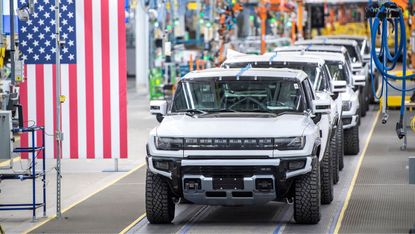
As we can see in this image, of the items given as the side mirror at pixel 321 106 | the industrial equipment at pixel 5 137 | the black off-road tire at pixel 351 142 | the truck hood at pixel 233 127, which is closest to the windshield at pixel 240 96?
the side mirror at pixel 321 106

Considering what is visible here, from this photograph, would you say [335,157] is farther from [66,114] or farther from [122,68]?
[66,114]

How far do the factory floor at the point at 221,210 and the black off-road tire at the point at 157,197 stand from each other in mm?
151

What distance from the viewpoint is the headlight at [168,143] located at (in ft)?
41.5

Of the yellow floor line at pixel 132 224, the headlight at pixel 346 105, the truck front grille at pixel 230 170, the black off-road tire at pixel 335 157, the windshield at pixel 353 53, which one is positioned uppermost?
the windshield at pixel 353 53

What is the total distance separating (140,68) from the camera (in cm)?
3912

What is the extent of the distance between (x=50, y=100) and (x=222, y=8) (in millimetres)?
16048

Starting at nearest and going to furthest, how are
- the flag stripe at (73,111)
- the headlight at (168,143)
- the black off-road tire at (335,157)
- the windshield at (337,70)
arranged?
the headlight at (168,143)
the black off-road tire at (335,157)
the flag stripe at (73,111)
the windshield at (337,70)

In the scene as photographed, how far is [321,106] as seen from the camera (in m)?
13.6

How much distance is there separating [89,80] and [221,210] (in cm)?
378

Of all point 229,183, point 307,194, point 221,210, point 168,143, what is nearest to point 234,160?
point 229,183

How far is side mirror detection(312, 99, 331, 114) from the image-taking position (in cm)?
1352

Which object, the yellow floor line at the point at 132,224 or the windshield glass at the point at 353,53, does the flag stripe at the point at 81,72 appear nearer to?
the yellow floor line at the point at 132,224

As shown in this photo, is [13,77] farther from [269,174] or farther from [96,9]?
[269,174]

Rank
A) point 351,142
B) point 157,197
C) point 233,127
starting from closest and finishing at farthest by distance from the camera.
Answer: point 233,127
point 157,197
point 351,142
